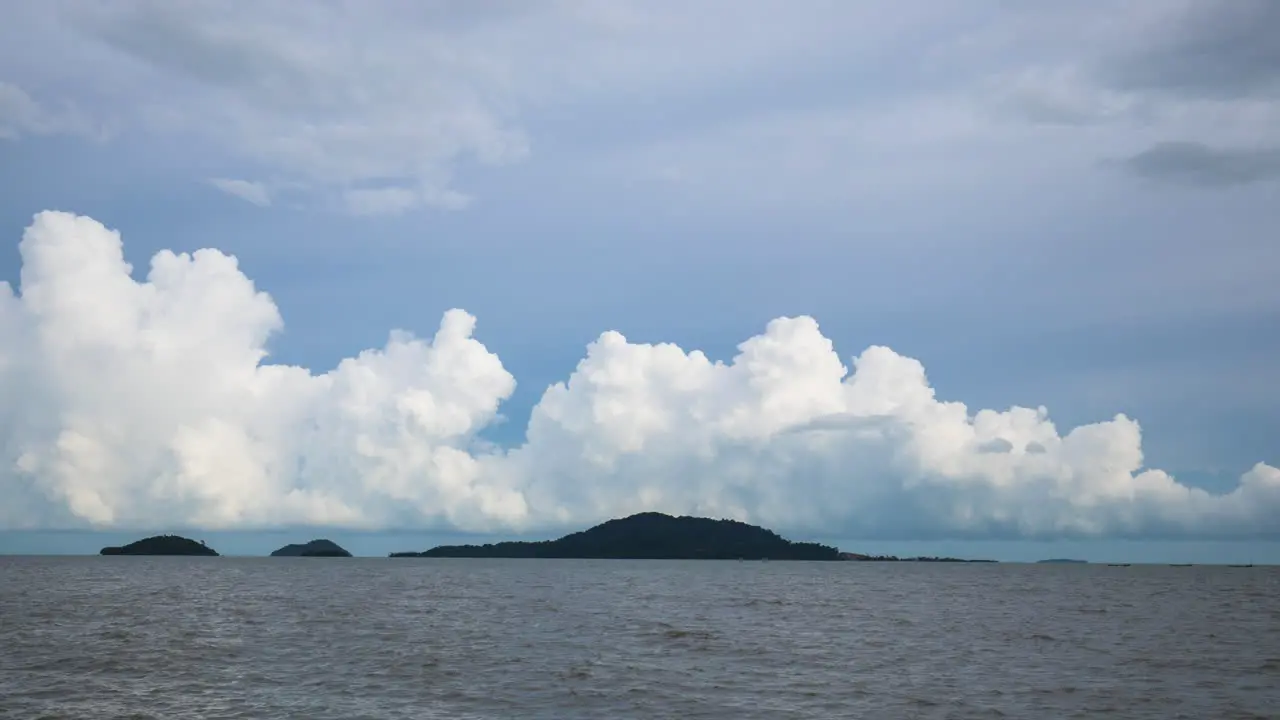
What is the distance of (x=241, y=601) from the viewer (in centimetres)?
11500

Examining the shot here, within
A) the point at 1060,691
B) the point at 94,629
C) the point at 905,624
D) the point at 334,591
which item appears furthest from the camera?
the point at 334,591

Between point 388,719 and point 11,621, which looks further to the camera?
point 11,621

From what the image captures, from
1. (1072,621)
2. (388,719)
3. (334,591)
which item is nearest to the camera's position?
(388,719)

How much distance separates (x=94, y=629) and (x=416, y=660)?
117 ft

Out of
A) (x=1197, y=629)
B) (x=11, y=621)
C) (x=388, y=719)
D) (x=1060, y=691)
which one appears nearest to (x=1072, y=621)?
(x=1197, y=629)

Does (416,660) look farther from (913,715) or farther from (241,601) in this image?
(241,601)

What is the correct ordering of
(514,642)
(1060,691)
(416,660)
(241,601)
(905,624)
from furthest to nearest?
1. (241,601)
2. (905,624)
3. (514,642)
4. (416,660)
5. (1060,691)

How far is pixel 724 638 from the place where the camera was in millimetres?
71750

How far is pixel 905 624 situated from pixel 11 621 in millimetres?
80489

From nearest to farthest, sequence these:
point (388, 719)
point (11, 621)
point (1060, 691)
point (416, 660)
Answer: point (388, 719) → point (1060, 691) → point (416, 660) → point (11, 621)

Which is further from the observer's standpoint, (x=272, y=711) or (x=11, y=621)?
(x=11, y=621)

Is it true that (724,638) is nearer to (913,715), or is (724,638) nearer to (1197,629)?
(913,715)

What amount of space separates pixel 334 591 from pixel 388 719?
116 m

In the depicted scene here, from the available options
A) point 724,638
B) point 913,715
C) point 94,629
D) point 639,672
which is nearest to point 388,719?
point 639,672
